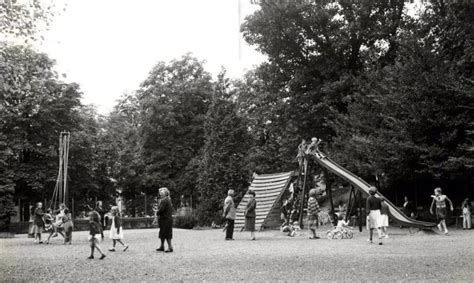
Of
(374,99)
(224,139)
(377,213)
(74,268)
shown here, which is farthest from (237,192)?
(74,268)

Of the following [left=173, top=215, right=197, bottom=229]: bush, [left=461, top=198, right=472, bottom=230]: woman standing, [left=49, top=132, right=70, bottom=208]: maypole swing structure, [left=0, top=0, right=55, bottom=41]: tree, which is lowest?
[left=173, top=215, right=197, bottom=229]: bush

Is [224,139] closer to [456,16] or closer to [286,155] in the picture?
[286,155]

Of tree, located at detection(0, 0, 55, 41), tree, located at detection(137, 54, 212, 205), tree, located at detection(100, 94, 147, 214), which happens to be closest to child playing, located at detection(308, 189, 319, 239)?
tree, located at detection(0, 0, 55, 41)

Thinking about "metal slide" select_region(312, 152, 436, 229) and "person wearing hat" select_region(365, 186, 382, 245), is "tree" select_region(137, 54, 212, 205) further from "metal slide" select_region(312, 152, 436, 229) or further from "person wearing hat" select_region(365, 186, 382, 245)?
"person wearing hat" select_region(365, 186, 382, 245)

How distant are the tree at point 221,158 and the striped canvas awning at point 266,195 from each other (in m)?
7.56

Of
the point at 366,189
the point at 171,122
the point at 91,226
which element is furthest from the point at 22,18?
the point at 171,122

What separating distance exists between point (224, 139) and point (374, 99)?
12.3 meters

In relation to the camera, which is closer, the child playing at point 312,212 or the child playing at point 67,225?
the child playing at point 312,212

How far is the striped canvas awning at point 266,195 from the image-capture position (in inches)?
1081

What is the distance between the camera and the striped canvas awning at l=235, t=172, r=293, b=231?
27.5 m

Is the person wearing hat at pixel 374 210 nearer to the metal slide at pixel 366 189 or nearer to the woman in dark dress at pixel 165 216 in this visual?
the metal slide at pixel 366 189

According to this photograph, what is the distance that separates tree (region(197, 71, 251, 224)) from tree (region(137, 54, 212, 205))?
11020 millimetres

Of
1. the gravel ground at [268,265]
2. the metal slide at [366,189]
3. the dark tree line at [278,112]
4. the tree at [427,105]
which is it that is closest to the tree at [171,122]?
the dark tree line at [278,112]

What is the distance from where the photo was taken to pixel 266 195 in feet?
93.7
